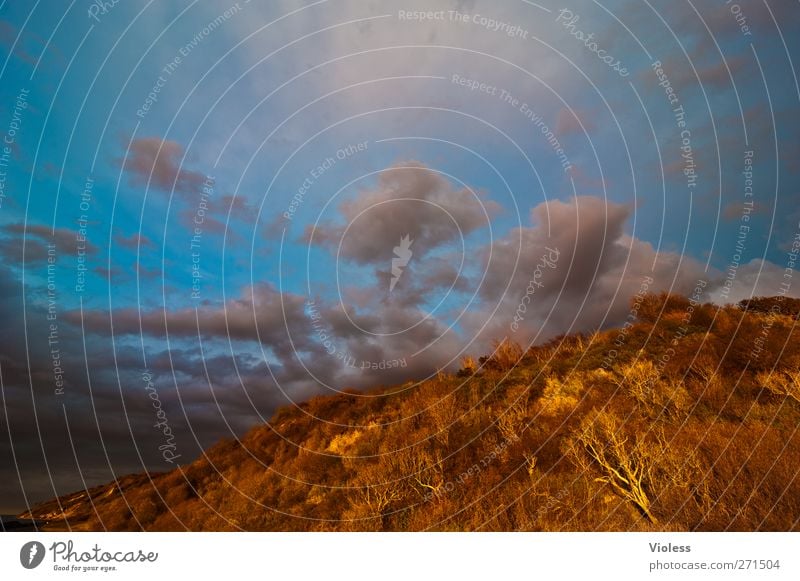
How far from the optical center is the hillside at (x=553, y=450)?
18.8 m

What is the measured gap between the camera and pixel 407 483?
2427 centimetres

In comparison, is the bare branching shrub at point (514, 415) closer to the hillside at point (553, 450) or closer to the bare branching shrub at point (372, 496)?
the hillside at point (553, 450)

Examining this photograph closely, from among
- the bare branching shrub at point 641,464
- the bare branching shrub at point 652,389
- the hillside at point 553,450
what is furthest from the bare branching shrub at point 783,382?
the bare branching shrub at point 641,464

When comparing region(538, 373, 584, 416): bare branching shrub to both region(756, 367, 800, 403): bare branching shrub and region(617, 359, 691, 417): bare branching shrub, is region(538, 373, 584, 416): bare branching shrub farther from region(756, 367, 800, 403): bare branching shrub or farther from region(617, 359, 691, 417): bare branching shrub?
region(756, 367, 800, 403): bare branching shrub

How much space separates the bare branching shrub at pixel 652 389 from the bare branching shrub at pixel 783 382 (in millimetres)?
3533

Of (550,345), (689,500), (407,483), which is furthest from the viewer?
(550,345)

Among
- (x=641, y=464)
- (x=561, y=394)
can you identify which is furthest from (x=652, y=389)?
(x=641, y=464)

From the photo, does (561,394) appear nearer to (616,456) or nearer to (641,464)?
(616,456)

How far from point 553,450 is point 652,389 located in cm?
670

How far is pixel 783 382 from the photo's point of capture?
22953mm

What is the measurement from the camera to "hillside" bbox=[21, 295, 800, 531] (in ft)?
61.8
